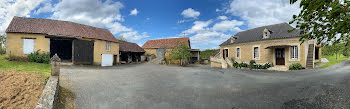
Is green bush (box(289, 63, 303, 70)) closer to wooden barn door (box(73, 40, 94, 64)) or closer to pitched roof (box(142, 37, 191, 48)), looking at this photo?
pitched roof (box(142, 37, 191, 48))

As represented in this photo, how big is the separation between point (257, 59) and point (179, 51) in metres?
11.3

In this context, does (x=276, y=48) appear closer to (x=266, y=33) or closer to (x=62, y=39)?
(x=266, y=33)

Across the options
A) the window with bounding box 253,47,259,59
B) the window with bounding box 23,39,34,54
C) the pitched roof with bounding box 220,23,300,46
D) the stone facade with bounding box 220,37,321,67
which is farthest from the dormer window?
the window with bounding box 23,39,34,54

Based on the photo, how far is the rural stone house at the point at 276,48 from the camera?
1508 centimetres

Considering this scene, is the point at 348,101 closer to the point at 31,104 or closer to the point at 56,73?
the point at 31,104

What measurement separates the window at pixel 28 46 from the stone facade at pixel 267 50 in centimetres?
2602

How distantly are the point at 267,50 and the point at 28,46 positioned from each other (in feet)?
91.3

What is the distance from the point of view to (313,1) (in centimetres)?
378

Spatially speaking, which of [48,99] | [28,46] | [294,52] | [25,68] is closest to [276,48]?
[294,52]

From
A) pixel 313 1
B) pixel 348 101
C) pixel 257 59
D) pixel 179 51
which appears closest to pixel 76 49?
pixel 179 51

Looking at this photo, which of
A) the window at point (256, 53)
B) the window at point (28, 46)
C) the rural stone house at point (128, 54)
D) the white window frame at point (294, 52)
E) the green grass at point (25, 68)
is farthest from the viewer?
the rural stone house at point (128, 54)

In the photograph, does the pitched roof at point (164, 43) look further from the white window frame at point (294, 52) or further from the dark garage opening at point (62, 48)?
the white window frame at point (294, 52)

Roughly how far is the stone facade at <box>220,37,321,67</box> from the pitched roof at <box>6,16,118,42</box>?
20473 mm

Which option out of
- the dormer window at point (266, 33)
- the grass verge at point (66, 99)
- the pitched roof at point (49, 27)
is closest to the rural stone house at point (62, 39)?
the pitched roof at point (49, 27)
